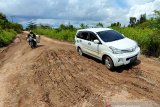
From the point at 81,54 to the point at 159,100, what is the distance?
8656 millimetres

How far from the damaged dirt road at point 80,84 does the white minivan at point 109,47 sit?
49 cm

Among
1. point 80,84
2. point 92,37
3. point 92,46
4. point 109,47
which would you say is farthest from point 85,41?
point 80,84

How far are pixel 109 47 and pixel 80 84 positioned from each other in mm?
2844

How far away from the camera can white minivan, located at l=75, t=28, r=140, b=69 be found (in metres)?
14.1

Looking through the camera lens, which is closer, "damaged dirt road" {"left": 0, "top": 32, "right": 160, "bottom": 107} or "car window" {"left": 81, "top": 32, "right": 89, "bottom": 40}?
"damaged dirt road" {"left": 0, "top": 32, "right": 160, "bottom": 107}

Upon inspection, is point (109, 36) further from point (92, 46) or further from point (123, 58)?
point (123, 58)

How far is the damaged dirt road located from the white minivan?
0.49 m

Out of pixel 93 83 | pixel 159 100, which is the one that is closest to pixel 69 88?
pixel 93 83

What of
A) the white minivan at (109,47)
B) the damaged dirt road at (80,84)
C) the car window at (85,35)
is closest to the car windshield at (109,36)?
the white minivan at (109,47)

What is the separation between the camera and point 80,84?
12656mm

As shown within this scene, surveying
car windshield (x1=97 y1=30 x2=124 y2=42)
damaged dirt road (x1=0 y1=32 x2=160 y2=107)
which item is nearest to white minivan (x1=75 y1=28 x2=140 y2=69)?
car windshield (x1=97 y1=30 x2=124 y2=42)

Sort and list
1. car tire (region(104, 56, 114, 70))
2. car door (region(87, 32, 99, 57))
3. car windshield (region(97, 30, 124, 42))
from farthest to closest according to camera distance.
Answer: car door (region(87, 32, 99, 57)) < car windshield (region(97, 30, 124, 42)) < car tire (region(104, 56, 114, 70))

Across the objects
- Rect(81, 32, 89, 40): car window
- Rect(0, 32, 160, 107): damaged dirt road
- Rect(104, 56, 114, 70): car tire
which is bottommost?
Rect(0, 32, 160, 107): damaged dirt road

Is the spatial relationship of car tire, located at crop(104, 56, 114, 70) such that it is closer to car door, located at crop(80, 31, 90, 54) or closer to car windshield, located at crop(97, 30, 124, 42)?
car windshield, located at crop(97, 30, 124, 42)
